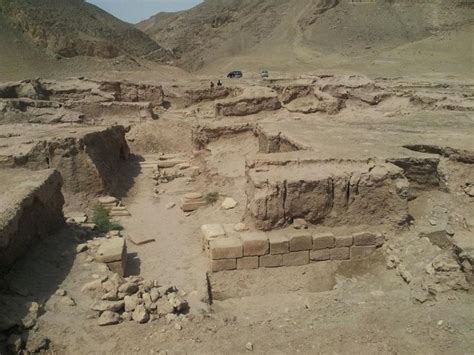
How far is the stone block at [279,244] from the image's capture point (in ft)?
21.0

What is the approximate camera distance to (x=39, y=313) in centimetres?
462

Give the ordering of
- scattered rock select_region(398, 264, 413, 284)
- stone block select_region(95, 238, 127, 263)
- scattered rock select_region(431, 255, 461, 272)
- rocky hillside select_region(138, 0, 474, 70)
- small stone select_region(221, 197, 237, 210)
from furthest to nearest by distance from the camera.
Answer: rocky hillside select_region(138, 0, 474, 70), small stone select_region(221, 197, 237, 210), scattered rock select_region(398, 264, 413, 284), stone block select_region(95, 238, 127, 263), scattered rock select_region(431, 255, 461, 272)

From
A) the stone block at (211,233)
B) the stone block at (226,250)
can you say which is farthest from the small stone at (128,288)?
the stone block at (211,233)

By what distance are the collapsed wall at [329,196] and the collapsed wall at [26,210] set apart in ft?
9.41

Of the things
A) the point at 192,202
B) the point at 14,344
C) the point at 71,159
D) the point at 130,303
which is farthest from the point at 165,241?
the point at 14,344

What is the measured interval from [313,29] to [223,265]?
4126 cm

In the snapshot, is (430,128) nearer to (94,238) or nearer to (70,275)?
(94,238)

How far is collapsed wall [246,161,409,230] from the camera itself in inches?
261

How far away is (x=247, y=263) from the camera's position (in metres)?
6.39

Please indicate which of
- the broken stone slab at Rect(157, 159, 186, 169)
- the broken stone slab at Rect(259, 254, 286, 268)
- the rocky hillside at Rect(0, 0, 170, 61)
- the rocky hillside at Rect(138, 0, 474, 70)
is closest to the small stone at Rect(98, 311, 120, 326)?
the broken stone slab at Rect(259, 254, 286, 268)

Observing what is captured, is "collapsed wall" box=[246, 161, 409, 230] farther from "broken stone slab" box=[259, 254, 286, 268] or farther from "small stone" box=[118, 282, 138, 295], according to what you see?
"small stone" box=[118, 282, 138, 295]

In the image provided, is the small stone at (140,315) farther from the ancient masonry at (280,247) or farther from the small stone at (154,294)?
the ancient masonry at (280,247)

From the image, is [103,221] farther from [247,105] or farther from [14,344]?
[247,105]

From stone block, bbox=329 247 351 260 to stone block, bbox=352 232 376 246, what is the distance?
7.2 inches
